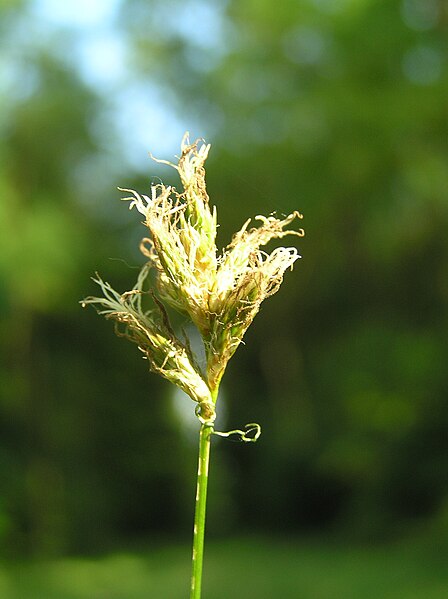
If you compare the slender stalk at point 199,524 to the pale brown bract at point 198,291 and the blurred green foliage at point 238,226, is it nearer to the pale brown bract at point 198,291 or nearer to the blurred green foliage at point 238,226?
the pale brown bract at point 198,291

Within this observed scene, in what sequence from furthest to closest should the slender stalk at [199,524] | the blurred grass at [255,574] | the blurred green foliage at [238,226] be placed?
the blurred green foliage at [238,226] < the blurred grass at [255,574] < the slender stalk at [199,524]

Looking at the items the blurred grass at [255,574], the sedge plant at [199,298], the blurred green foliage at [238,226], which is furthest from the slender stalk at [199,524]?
the blurred green foliage at [238,226]

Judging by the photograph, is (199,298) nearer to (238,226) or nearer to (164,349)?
(164,349)

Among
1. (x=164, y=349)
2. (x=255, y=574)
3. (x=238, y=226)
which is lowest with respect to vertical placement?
(x=255, y=574)

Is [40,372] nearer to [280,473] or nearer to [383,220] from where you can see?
[280,473]

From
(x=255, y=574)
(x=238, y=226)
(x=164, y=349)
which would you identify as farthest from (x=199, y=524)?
(x=238, y=226)
